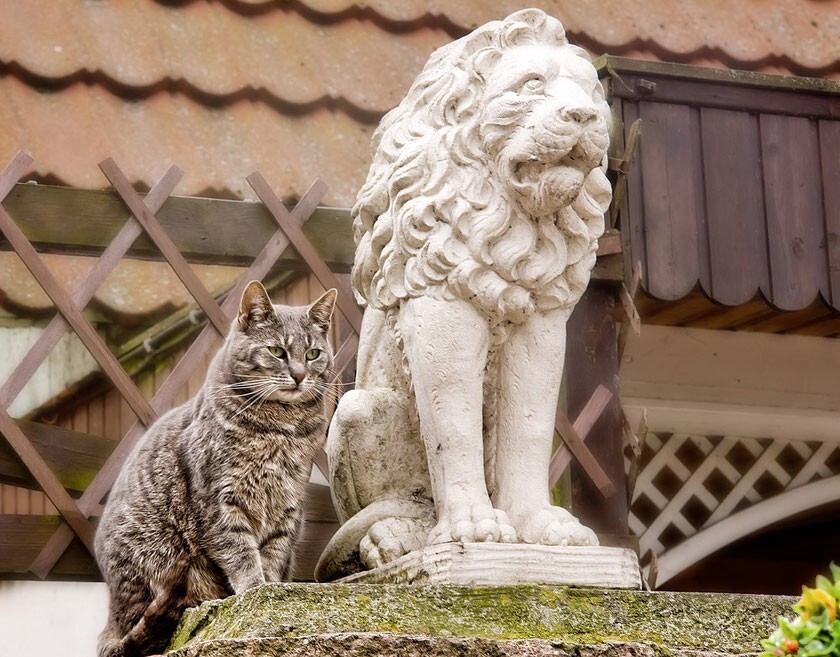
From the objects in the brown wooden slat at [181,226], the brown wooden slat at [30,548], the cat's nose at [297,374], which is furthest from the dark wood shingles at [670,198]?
the brown wooden slat at [30,548]

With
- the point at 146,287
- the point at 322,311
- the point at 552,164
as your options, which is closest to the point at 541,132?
the point at 552,164

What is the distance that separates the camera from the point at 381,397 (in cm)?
350

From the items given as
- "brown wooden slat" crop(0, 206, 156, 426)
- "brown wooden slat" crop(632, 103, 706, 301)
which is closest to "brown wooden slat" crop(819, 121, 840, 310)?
"brown wooden slat" crop(632, 103, 706, 301)

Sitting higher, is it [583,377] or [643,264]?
[643,264]

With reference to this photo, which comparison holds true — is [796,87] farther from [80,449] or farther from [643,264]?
[80,449]

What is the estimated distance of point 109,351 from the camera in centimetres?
472

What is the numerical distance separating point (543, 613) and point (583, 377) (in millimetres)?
2104

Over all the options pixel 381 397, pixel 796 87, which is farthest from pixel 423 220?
pixel 796 87

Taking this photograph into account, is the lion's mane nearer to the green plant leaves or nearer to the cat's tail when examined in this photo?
the cat's tail

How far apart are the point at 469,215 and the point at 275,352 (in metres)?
0.58

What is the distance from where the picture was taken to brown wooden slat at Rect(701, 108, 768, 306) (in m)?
5.27

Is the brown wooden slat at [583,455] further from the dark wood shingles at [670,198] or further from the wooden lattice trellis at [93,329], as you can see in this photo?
the wooden lattice trellis at [93,329]

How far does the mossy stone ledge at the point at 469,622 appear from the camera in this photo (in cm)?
284

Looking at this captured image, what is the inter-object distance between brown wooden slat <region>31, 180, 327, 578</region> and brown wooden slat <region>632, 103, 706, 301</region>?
1.13m
